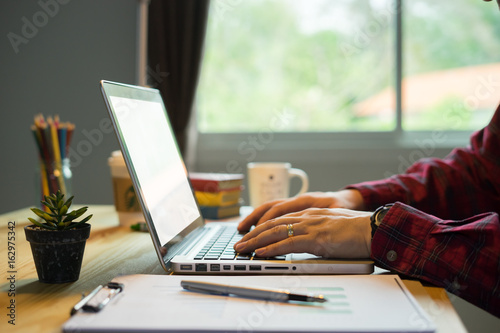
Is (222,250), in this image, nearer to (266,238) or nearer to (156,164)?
(266,238)

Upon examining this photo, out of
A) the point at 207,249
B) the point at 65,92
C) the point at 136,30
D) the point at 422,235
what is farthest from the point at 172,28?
the point at 422,235

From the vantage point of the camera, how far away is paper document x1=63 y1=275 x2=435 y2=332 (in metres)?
0.48

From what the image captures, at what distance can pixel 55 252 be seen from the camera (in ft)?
2.24

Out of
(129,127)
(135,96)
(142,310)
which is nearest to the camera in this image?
(142,310)

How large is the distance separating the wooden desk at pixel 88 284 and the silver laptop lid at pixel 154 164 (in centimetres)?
7

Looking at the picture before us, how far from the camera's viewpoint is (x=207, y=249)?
799 mm

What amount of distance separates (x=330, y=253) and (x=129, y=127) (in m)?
0.35

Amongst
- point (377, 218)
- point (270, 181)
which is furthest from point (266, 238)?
point (270, 181)

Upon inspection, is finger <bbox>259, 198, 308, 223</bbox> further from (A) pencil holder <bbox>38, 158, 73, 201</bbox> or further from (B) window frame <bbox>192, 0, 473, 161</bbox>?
(B) window frame <bbox>192, 0, 473, 161</bbox>

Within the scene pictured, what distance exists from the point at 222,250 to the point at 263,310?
0.90 ft

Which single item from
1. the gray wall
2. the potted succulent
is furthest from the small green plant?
the gray wall

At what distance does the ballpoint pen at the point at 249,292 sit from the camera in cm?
55

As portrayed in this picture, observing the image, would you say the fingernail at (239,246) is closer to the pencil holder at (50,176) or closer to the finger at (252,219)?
the finger at (252,219)

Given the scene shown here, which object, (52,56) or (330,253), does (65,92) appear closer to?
(52,56)
